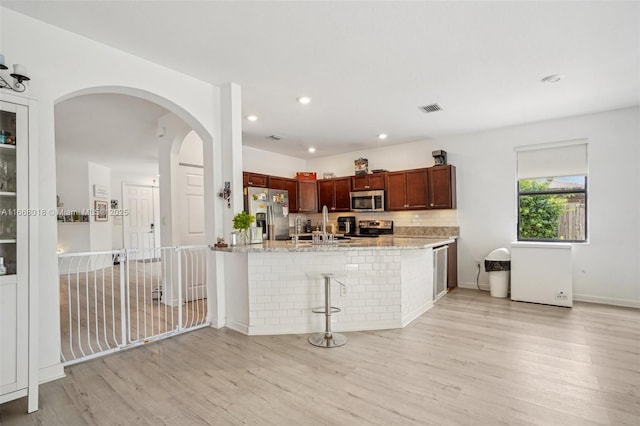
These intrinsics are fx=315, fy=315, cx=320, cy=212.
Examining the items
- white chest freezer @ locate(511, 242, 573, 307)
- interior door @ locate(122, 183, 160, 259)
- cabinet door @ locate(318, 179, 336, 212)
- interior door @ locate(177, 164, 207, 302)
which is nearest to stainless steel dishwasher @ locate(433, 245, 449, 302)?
white chest freezer @ locate(511, 242, 573, 307)

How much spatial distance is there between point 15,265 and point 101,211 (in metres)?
7.32

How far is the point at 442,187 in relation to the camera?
5.62 m

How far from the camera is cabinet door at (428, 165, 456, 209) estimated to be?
557 cm

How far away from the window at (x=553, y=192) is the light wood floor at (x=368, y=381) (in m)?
1.81

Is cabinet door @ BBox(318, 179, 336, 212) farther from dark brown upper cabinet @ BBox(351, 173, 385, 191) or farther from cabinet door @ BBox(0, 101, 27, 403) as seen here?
cabinet door @ BBox(0, 101, 27, 403)

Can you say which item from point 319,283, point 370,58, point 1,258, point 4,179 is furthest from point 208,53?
point 319,283

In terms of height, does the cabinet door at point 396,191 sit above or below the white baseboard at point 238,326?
above

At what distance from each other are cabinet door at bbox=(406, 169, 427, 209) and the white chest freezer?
1649 mm

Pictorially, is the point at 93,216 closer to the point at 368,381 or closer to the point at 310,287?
the point at 310,287

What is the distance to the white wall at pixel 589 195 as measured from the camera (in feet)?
14.7

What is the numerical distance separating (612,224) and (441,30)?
417 centimetres

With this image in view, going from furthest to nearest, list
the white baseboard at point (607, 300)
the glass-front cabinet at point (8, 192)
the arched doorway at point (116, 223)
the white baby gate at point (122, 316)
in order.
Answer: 1. the white baseboard at point (607, 300)
2. the arched doorway at point (116, 223)
3. the white baby gate at point (122, 316)
4. the glass-front cabinet at point (8, 192)

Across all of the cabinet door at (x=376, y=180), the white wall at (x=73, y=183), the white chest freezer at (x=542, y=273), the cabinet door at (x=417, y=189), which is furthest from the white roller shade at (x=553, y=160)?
the white wall at (x=73, y=183)

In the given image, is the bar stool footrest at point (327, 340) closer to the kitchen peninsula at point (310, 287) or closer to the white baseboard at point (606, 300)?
the kitchen peninsula at point (310, 287)
